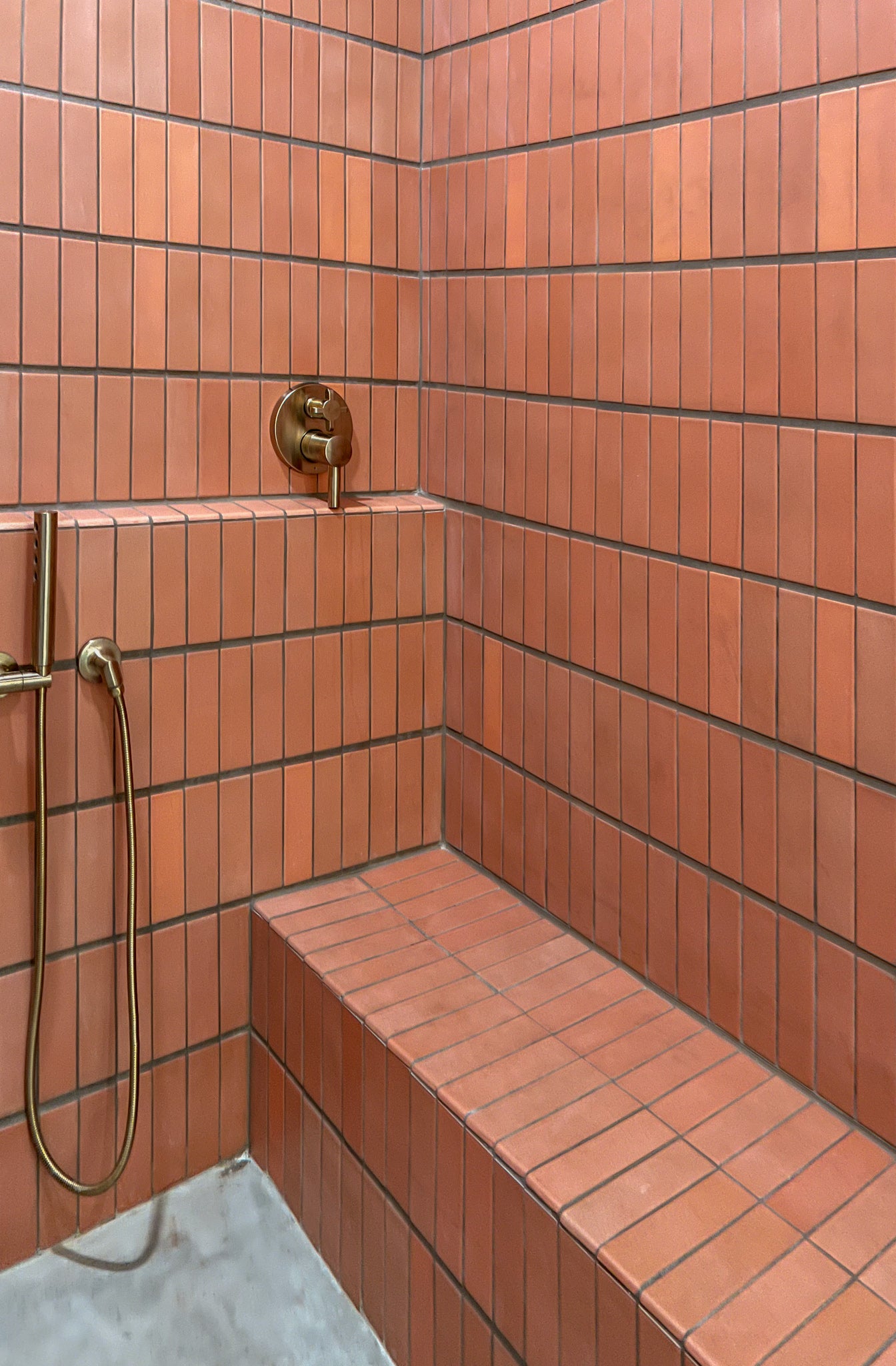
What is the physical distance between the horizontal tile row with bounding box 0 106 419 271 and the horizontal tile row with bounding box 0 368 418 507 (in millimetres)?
177

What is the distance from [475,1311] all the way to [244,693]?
77 centimetres

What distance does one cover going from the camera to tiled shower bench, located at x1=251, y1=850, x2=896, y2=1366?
0.86m

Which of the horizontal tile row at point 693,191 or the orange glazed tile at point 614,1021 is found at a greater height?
the horizontal tile row at point 693,191

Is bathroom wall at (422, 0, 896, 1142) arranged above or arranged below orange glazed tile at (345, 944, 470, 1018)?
above

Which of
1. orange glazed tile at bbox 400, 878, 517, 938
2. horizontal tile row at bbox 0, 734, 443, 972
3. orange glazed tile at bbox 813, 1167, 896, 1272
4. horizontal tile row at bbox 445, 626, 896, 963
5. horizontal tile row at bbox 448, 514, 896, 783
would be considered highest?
horizontal tile row at bbox 448, 514, 896, 783

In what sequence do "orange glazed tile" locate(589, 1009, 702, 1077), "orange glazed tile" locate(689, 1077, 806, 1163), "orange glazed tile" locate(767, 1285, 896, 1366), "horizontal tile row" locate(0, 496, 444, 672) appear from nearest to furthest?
"orange glazed tile" locate(767, 1285, 896, 1366), "orange glazed tile" locate(689, 1077, 806, 1163), "orange glazed tile" locate(589, 1009, 702, 1077), "horizontal tile row" locate(0, 496, 444, 672)

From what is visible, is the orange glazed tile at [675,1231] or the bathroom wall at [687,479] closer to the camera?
the orange glazed tile at [675,1231]

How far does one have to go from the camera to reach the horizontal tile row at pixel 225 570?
1.23m

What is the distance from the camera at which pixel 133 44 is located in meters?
1.25

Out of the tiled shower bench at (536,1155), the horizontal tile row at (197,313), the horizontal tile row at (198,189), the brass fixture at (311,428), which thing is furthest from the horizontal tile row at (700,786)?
the horizontal tile row at (198,189)

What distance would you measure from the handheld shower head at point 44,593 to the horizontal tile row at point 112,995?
227 mm

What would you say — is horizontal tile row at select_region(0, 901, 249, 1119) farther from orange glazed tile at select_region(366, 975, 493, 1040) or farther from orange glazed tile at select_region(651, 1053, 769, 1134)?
orange glazed tile at select_region(651, 1053, 769, 1134)

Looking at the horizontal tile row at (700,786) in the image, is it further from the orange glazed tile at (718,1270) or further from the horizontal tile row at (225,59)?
the horizontal tile row at (225,59)

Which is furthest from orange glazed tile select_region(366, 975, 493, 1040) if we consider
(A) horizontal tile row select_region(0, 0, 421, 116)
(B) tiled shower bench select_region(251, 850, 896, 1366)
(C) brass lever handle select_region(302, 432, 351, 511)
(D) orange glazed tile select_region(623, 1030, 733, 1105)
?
(A) horizontal tile row select_region(0, 0, 421, 116)
